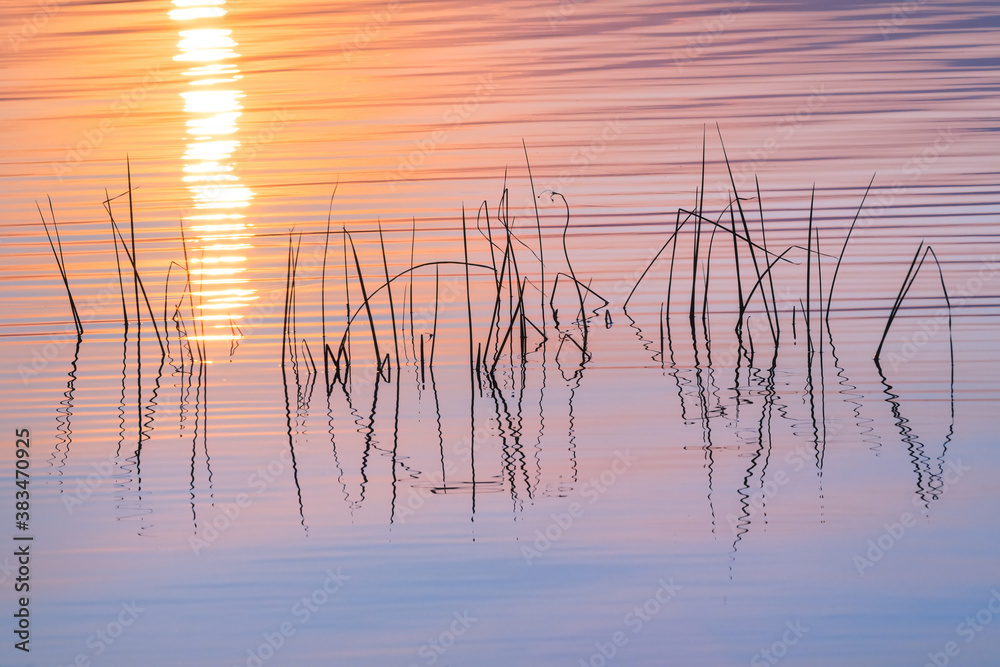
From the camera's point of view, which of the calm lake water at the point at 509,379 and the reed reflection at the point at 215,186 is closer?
the calm lake water at the point at 509,379

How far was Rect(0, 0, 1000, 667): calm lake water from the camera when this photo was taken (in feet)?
13.1

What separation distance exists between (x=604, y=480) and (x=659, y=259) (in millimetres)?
3661

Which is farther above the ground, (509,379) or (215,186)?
(215,186)

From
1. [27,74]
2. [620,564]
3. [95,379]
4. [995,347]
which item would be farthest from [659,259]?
[27,74]

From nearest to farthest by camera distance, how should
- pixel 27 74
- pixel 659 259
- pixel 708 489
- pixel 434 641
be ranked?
1. pixel 434 641
2. pixel 708 489
3. pixel 659 259
4. pixel 27 74

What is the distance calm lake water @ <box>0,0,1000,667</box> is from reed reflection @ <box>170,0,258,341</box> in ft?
0.16

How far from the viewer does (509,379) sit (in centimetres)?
636

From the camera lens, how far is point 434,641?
150 inches

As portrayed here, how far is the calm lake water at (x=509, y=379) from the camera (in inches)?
157

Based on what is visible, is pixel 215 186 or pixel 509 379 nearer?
pixel 509 379

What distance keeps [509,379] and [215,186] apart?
5.07 metres

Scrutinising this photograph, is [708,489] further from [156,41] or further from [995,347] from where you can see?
[156,41]

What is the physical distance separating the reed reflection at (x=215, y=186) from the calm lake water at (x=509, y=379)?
0.16 feet

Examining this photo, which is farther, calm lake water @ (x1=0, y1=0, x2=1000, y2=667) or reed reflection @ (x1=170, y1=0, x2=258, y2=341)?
reed reflection @ (x1=170, y1=0, x2=258, y2=341)
